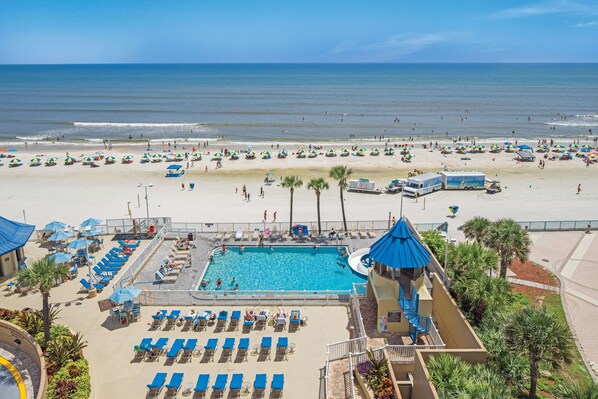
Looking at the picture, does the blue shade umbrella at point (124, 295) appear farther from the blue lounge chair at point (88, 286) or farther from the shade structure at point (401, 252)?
the shade structure at point (401, 252)

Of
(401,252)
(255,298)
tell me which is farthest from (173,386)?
(401,252)

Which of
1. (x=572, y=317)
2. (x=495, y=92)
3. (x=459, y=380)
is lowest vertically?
(x=572, y=317)

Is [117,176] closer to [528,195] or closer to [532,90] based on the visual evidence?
[528,195]

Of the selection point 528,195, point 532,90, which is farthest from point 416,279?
point 532,90

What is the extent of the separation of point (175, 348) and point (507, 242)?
51.2 ft

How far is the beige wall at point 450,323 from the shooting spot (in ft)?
52.6

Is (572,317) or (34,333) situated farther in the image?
(572,317)

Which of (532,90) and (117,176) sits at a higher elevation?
(532,90)

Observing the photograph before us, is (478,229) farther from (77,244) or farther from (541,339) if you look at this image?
(77,244)

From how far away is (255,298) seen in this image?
22.4 metres

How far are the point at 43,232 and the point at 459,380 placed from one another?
27285 millimetres

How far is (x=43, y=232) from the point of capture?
30297 mm

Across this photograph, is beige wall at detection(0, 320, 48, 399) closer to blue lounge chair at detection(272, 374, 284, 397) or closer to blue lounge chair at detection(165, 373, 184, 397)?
blue lounge chair at detection(165, 373, 184, 397)

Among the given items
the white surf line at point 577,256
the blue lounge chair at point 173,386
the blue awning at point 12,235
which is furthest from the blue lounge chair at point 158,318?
the white surf line at point 577,256
